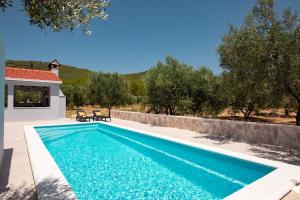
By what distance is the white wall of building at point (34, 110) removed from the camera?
18719 millimetres

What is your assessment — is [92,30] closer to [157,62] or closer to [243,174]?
[243,174]

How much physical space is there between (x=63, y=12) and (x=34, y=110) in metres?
18.1

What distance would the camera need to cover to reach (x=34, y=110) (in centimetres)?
2023

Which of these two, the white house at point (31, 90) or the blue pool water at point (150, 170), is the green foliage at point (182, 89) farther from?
the white house at point (31, 90)

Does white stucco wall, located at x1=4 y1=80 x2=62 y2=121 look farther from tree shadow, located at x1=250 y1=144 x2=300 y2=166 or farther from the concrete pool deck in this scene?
tree shadow, located at x1=250 y1=144 x2=300 y2=166

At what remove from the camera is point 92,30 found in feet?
16.7

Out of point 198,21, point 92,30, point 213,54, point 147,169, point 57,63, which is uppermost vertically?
point 198,21

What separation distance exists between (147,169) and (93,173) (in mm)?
1833

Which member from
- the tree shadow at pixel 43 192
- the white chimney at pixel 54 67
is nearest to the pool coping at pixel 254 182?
the tree shadow at pixel 43 192

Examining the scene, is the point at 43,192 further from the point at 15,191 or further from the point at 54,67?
the point at 54,67

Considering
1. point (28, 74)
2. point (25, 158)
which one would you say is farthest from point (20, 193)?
point (28, 74)

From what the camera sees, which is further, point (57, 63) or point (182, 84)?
point (57, 63)

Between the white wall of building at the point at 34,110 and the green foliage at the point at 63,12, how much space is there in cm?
1682

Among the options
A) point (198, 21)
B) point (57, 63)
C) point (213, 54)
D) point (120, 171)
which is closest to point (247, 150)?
point (120, 171)
